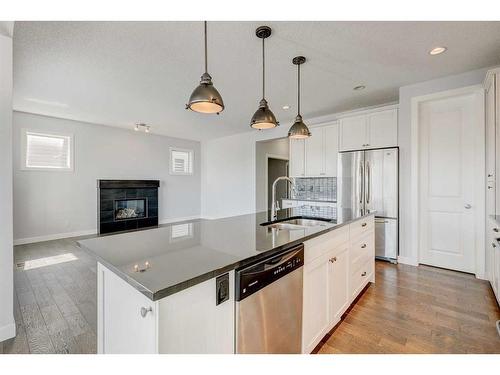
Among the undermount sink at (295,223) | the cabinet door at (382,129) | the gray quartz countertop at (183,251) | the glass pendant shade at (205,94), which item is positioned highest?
the cabinet door at (382,129)

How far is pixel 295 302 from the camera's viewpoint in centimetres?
137

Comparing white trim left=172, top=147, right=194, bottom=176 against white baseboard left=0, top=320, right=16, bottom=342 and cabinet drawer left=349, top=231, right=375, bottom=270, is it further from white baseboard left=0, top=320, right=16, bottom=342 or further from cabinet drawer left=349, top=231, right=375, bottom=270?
cabinet drawer left=349, top=231, right=375, bottom=270

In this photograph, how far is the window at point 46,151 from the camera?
183 inches

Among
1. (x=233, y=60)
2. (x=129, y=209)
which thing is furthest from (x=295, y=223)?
(x=129, y=209)

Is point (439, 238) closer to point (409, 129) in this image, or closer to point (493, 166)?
point (493, 166)

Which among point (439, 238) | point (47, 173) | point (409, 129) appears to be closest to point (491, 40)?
point (409, 129)

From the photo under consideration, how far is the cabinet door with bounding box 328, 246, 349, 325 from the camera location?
181 centimetres

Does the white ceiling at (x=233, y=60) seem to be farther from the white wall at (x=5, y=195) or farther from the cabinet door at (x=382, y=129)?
the white wall at (x=5, y=195)

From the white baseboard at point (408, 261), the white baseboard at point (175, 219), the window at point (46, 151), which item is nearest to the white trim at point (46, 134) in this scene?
the window at point (46, 151)

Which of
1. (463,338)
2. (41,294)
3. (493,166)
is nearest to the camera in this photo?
(463,338)

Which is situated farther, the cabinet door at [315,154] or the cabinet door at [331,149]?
the cabinet door at [315,154]

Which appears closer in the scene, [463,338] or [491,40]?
[463,338]

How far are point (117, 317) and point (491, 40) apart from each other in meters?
3.78

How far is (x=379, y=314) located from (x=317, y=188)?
132 inches
